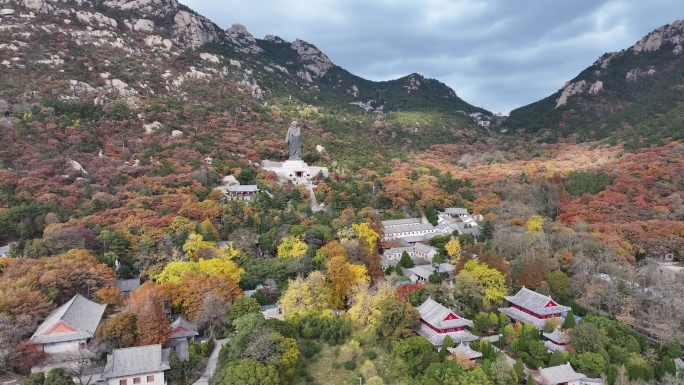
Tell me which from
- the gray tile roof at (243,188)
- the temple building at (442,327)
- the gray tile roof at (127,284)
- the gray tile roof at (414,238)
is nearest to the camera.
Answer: the temple building at (442,327)

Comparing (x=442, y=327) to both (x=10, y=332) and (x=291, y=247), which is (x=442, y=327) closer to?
(x=291, y=247)

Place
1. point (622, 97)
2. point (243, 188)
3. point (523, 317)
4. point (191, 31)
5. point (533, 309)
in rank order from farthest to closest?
point (622, 97) → point (191, 31) → point (243, 188) → point (523, 317) → point (533, 309)

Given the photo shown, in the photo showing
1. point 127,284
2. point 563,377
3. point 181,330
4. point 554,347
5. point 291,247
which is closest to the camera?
point 563,377

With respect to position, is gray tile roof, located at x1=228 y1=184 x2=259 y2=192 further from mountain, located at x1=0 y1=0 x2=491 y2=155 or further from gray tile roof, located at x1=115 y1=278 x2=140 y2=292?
mountain, located at x1=0 y1=0 x2=491 y2=155

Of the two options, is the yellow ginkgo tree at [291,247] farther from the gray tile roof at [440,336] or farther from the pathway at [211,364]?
the gray tile roof at [440,336]

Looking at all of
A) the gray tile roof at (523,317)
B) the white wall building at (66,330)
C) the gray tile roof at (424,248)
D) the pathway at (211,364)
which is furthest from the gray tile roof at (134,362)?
the gray tile roof at (424,248)

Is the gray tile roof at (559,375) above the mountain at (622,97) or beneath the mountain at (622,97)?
beneath

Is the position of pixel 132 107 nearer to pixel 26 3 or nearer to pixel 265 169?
pixel 265 169

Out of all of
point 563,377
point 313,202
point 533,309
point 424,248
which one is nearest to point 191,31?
point 313,202
